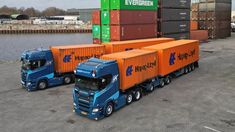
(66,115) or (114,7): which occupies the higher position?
(114,7)

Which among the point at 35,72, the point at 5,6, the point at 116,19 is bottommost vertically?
the point at 35,72

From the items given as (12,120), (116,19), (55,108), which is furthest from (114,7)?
(12,120)

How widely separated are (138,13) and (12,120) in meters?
19.0

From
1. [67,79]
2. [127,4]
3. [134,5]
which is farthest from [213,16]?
[67,79]

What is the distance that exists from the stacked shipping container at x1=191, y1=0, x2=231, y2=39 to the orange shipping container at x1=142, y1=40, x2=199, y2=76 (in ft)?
93.8

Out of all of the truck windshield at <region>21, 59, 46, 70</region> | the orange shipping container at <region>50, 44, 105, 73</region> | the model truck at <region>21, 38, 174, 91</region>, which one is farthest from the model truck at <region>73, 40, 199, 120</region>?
the truck windshield at <region>21, 59, 46, 70</region>

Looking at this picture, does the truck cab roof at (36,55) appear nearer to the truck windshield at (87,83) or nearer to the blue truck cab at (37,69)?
the blue truck cab at (37,69)

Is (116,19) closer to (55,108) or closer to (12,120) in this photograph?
(55,108)

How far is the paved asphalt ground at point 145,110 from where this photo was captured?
1287 centimetres

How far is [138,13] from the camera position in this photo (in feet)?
95.4

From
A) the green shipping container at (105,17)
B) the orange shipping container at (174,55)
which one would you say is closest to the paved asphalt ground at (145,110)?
the orange shipping container at (174,55)

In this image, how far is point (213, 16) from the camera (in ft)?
165

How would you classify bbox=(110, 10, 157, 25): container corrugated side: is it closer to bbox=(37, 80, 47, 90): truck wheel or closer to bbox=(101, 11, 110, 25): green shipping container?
bbox=(101, 11, 110, 25): green shipping container

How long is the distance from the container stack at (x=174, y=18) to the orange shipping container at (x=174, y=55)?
9.33 meters
